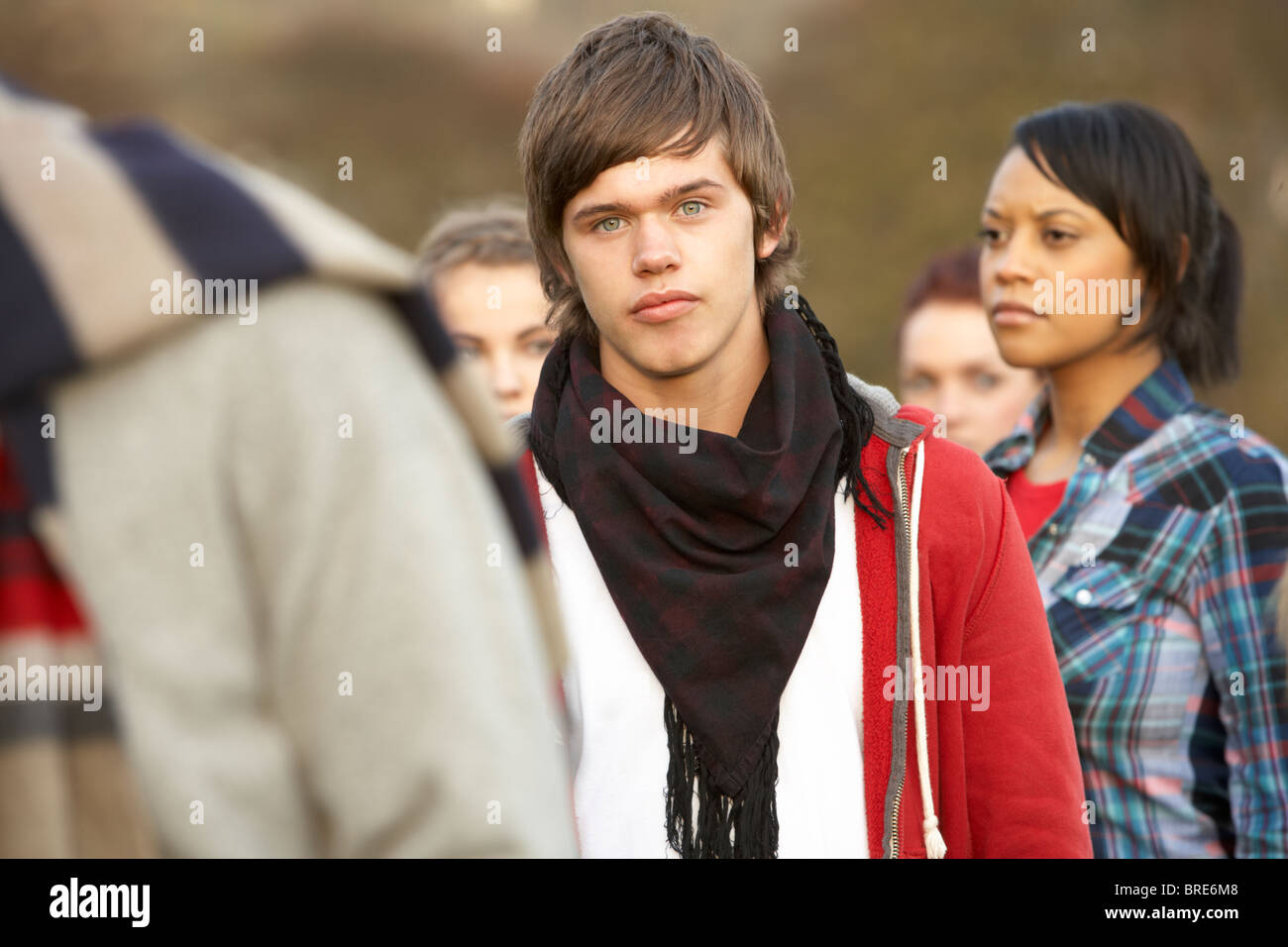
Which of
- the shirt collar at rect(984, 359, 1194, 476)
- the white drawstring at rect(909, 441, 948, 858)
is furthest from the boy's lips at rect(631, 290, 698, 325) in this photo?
the shirt collar at rect(984, 359, 1194, 476)

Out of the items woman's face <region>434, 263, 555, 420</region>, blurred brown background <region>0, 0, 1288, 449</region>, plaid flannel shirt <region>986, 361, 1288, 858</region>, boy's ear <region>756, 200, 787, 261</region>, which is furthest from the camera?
blurred brown background <region>0, 0, 1288, 449</region>

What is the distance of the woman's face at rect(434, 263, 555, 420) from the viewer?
3.37 metres

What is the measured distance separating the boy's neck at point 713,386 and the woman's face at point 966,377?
1.74 metres

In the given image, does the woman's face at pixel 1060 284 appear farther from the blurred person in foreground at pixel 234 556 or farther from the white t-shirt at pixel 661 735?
the blurred person in foreground at pixel 234 556

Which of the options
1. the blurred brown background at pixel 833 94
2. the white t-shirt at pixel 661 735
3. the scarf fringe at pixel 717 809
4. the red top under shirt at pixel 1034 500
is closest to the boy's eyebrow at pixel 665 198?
the white t-shirt at pixel 661 735

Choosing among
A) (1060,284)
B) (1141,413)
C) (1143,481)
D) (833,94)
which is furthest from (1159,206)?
(833,94)

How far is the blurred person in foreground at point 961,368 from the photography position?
4000 millimetres

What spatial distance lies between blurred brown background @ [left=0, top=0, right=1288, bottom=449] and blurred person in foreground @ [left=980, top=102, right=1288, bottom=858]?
435cm

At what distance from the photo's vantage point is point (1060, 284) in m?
2.87

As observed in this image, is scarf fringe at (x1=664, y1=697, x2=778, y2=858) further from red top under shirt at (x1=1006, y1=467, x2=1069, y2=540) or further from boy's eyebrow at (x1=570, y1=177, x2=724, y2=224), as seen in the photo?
red top under shirt at (x1=1006, y1=467, x2=1069, y2=540)

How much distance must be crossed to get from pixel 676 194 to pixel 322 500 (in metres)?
1.51

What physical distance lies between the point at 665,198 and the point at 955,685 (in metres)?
0.94

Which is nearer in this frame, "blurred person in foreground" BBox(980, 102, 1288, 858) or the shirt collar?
"blurred person in foreground" BBox(980, 102, 1288, 858)

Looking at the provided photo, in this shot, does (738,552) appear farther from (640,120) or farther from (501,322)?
(501,322)
